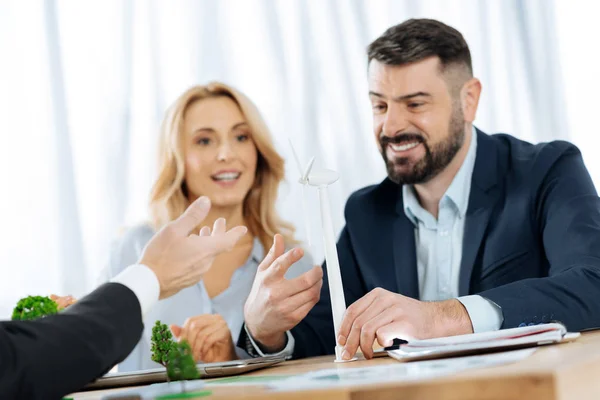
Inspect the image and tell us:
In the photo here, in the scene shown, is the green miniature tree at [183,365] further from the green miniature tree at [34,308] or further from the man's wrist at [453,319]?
the man's wrist at [453,319]

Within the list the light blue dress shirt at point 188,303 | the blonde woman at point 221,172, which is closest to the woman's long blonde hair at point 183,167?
the blonde woman at point 221,172

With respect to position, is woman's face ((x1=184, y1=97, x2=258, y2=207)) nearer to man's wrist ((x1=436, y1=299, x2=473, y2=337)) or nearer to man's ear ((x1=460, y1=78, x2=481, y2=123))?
man's ear ((x1=460, y1=78, x2=481, y2=123))

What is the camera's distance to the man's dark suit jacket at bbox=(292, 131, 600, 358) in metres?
1.86

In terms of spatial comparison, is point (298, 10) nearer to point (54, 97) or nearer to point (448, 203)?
point (54, 97)

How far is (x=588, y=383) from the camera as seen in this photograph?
83cm

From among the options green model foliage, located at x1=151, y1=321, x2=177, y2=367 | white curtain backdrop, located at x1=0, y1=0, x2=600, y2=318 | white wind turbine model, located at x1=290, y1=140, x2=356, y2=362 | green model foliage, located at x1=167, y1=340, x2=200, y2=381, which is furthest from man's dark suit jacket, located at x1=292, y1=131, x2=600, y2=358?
green model foliage, located at x1=167, y1=340, x2=200, y2=381

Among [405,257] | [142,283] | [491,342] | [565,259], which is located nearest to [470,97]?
[405,257]

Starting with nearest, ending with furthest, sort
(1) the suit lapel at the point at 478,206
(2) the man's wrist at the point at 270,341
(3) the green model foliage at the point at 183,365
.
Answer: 1. (3) the green model foliage at the point at 183,365
2. (2) the man's wrist at the point at 270,341
3. (1) the suit lapel at the point at 478,206

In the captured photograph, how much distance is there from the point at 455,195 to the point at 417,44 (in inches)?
17.1

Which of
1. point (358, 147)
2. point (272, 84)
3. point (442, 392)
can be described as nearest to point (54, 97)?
point (272, 84)

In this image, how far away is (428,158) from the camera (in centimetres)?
221

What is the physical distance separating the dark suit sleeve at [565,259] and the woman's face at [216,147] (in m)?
1.25

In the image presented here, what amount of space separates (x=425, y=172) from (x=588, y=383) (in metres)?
1.41

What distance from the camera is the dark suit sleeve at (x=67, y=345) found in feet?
2.86
